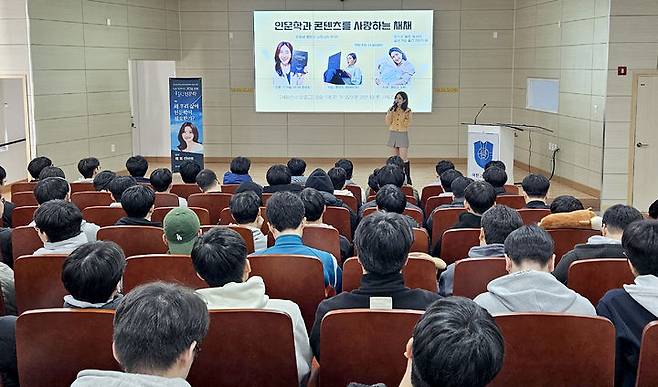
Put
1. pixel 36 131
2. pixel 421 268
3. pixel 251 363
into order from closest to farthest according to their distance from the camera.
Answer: pixel 251 363
pixel 421 268
pixel 36 131

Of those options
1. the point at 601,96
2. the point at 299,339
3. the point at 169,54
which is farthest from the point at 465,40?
the point at 299,339

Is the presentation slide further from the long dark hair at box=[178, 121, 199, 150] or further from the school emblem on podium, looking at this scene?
the school emblem on podium

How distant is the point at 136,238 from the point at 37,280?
98cm

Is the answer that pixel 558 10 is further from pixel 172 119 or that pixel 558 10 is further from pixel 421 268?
pixel 421 268

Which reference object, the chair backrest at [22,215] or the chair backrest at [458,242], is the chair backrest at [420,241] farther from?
the chair backrest at [22,215]

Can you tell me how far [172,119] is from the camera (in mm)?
12102

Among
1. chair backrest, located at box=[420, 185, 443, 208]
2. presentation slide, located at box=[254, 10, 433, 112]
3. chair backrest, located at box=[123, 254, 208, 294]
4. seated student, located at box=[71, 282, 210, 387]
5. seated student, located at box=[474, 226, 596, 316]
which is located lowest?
chair backrest, located at box=[420, 185, 443, 208]

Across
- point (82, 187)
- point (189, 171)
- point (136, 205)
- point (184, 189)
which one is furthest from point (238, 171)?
point (136, 205)

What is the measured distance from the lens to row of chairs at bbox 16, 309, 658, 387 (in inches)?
94.3

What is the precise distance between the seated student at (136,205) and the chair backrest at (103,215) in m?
0.63

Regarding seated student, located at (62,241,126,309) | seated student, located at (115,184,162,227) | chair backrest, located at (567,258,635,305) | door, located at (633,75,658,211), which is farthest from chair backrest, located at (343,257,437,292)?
door, located at (633,75,658,211)

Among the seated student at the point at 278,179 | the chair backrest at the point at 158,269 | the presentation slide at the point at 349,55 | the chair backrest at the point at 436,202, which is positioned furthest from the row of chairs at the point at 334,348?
the presentation slide at the point at 349,55

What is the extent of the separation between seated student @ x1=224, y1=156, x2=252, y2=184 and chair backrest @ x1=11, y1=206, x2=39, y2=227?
272cm

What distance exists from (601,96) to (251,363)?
862 centimetres
